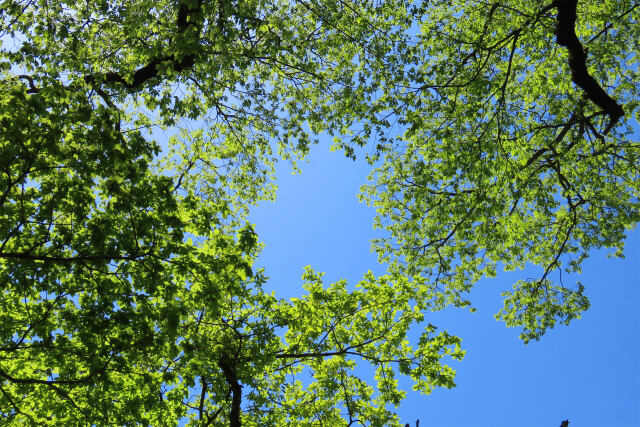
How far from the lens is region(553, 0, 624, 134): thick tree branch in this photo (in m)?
10.6

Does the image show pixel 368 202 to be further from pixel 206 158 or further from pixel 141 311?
pixel 141 311

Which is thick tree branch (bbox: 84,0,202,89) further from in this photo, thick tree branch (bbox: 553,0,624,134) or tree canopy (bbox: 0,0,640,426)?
thick tree branch (bbox: 553,0,624,134)

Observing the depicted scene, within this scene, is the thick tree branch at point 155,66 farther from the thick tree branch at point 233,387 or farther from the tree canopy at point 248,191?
the thick tree branch at point 233,387

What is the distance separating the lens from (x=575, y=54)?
11359 mm

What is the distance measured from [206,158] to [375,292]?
29.1ft

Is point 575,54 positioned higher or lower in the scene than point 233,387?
higher

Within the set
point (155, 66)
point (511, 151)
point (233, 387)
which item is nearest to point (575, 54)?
point (511, 151)

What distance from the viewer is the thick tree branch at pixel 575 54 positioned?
416 inches

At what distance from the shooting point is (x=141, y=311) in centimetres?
835

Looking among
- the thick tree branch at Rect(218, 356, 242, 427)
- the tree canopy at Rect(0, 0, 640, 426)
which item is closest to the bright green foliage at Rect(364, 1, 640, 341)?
the tree canopy at Rect(0, 0, 640, 426)

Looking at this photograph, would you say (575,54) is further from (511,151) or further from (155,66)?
(155,66)

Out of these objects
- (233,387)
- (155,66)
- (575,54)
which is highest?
(155,66)

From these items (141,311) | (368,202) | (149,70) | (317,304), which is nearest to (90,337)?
(141,311)

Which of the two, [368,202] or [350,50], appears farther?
[368,202]
